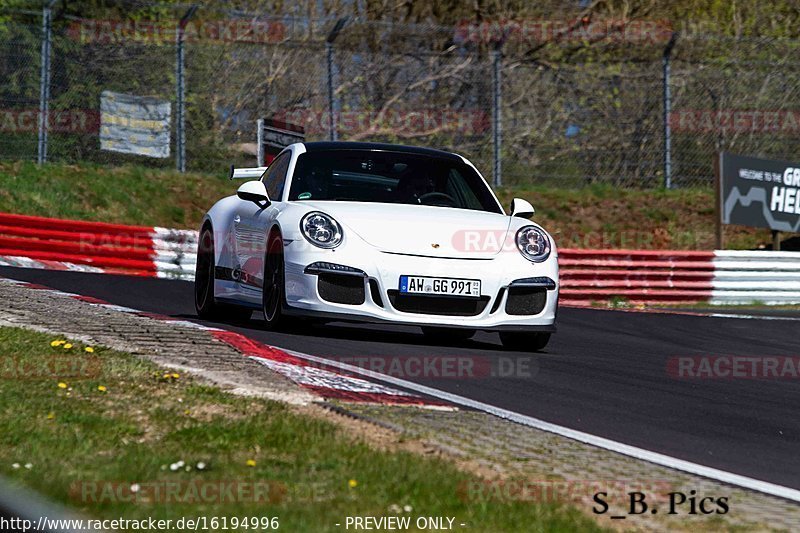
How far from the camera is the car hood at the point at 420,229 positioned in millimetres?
8742

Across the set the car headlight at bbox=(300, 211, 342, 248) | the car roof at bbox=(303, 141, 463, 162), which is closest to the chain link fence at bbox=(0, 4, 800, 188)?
the car roof at bbox=(303, 141, 463, 162)

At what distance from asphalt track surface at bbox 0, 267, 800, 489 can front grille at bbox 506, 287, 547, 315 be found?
314 millimetres

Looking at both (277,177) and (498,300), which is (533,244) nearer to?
(498,300)

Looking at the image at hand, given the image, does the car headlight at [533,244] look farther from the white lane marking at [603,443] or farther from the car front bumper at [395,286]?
the white lane marking at [603,443]

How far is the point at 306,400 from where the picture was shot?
20.6ft

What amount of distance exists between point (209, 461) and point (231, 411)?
992 millimetres

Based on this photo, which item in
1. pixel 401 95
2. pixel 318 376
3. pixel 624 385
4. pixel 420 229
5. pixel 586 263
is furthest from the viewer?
pixel 401 95

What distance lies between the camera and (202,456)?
507 centimetres

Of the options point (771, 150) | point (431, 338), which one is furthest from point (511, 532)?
point (771, 150)

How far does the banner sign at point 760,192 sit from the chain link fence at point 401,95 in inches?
71.9

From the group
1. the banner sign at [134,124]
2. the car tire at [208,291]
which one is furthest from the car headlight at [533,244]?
the banner sign at [134,124]

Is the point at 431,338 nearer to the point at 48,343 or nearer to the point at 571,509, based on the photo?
the point at 48,343

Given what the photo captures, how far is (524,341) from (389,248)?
1.45 metres

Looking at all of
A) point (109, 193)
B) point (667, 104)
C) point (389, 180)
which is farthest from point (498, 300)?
point (667, 104)
